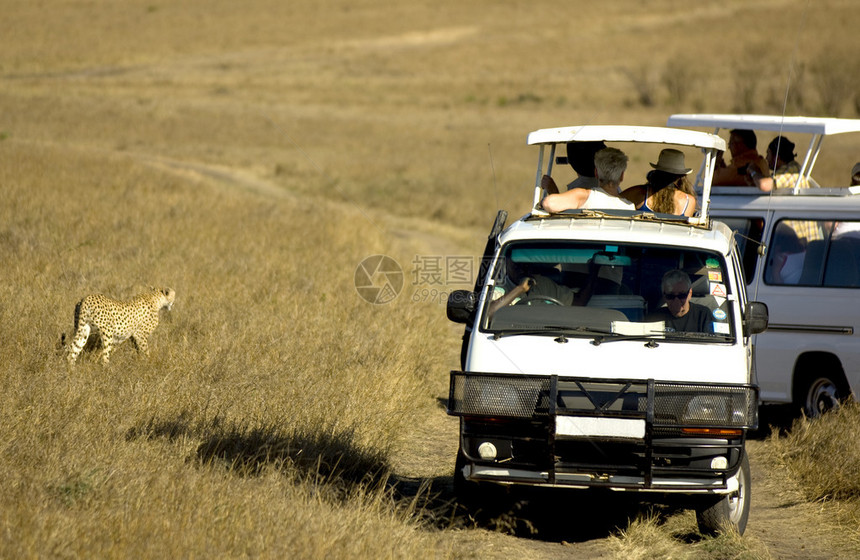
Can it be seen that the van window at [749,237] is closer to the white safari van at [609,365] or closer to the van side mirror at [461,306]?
the white safari van at [609,365]

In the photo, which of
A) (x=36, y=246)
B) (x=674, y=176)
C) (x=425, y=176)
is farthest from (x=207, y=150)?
(x=674, y=176)

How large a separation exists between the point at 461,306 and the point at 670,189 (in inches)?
86.0

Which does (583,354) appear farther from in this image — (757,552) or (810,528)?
(810,528)

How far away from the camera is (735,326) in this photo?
5.51m

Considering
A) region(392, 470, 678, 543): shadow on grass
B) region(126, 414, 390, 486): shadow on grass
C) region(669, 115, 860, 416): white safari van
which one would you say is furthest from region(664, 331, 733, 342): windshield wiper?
region(669, 115, 860, 416): white safari van

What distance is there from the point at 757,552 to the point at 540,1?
83.6m

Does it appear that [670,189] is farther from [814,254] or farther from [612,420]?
[612,420]

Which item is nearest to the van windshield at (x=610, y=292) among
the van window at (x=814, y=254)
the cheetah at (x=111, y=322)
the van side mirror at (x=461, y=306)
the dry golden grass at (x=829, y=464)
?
the van side mirror at (x=461, y=306)

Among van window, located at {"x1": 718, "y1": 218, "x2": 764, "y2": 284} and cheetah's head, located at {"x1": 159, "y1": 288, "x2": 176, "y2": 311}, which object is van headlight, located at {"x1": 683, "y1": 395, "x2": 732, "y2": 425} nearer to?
van window, located at {"x1": 718, "y1": 218, "x2": 764, "y2": 284}

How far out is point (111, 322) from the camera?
748cm

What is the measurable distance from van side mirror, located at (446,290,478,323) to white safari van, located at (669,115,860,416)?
2805mm

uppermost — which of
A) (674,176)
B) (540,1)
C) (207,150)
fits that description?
(540,1)

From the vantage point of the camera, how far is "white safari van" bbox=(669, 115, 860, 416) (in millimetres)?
7434

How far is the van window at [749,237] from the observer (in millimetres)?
7980
